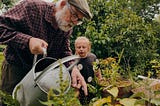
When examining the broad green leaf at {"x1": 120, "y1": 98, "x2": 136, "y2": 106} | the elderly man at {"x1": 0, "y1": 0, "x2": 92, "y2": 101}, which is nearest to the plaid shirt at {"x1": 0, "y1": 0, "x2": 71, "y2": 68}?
the elderly man at {"x1": 0, "y1": 0, "x2": 92, "y2": 101}

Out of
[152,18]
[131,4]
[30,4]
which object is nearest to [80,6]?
[30,4]

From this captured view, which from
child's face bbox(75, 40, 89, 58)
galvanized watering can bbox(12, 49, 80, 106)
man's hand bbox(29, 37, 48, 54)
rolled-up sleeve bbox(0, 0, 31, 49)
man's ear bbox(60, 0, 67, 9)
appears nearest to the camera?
galvanized watering can bbox(12, 49, 80, 106)

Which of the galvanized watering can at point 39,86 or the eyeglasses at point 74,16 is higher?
the eyeglasses at point 74,16

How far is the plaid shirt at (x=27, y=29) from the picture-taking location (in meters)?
1.99

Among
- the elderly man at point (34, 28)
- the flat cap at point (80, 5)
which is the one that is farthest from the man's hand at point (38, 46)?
the flat cap at point (80, 5)

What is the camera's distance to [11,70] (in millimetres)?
2287

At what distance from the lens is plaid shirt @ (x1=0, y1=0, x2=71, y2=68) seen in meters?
1.99

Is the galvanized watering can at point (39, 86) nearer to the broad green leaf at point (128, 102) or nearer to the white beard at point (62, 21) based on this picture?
the broad green leaf at point (128, 102)

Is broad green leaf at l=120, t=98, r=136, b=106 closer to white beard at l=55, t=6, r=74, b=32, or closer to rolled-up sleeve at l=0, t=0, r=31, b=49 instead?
rolled-up sleeve at l=0, t=0, r=31, b=49

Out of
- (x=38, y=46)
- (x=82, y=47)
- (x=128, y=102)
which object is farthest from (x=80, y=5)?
(x=82, y=47)

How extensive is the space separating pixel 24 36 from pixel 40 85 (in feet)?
1.54

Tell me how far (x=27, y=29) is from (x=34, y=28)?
0.12ft

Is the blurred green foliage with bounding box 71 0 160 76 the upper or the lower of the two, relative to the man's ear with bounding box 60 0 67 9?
lower

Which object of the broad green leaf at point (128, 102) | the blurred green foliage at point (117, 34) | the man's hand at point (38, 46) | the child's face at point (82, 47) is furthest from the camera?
the blurred green foliage at point (117, 34)
